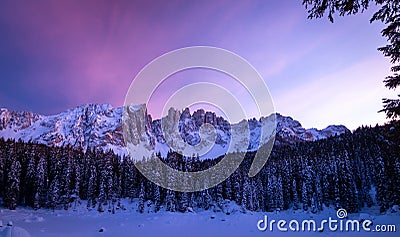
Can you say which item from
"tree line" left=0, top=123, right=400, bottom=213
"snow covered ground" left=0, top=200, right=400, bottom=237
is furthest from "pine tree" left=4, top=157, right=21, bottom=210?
"snow covered ground" left=0, top=200, right=400, bottom=237

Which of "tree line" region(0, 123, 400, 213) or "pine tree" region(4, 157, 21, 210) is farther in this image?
"tree line" region(0, 123, 400, 213)

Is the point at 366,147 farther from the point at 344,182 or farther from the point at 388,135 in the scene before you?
the point at 388,135

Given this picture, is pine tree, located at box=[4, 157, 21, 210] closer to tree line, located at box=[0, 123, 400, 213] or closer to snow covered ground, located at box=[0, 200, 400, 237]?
tree line, located at box=[0, 123, 400, 213]

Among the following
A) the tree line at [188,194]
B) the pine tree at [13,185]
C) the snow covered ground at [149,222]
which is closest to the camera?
the snow covered ground at [149,222]

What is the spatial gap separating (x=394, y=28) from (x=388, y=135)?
116 inches

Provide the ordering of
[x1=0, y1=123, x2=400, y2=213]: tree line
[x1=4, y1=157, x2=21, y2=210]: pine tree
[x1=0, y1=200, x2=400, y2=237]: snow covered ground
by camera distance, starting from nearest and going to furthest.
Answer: [x1=0, y1=200, x2=400, y2=237]: snow covered ground → [x1=4, y1=157, x2=21, y2=210]: pine tree → [x1=0, y1=123, x2=400, y2=213]: tree line

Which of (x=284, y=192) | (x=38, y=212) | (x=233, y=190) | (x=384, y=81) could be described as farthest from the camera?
(x=284, y=192)

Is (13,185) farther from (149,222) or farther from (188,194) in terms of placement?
(188,194)

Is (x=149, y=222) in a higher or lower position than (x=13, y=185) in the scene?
lower

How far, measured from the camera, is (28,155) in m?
64.7

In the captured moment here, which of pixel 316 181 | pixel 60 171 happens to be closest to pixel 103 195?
pixel 60 171

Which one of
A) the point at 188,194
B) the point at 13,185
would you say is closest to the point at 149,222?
the point at 188,194

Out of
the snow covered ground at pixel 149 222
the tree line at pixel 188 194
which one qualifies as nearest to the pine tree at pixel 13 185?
the tree line at pixel 188 194

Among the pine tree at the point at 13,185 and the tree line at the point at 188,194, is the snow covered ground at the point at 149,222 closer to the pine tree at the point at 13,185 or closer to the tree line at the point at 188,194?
the pine tree at the point at 13,185
